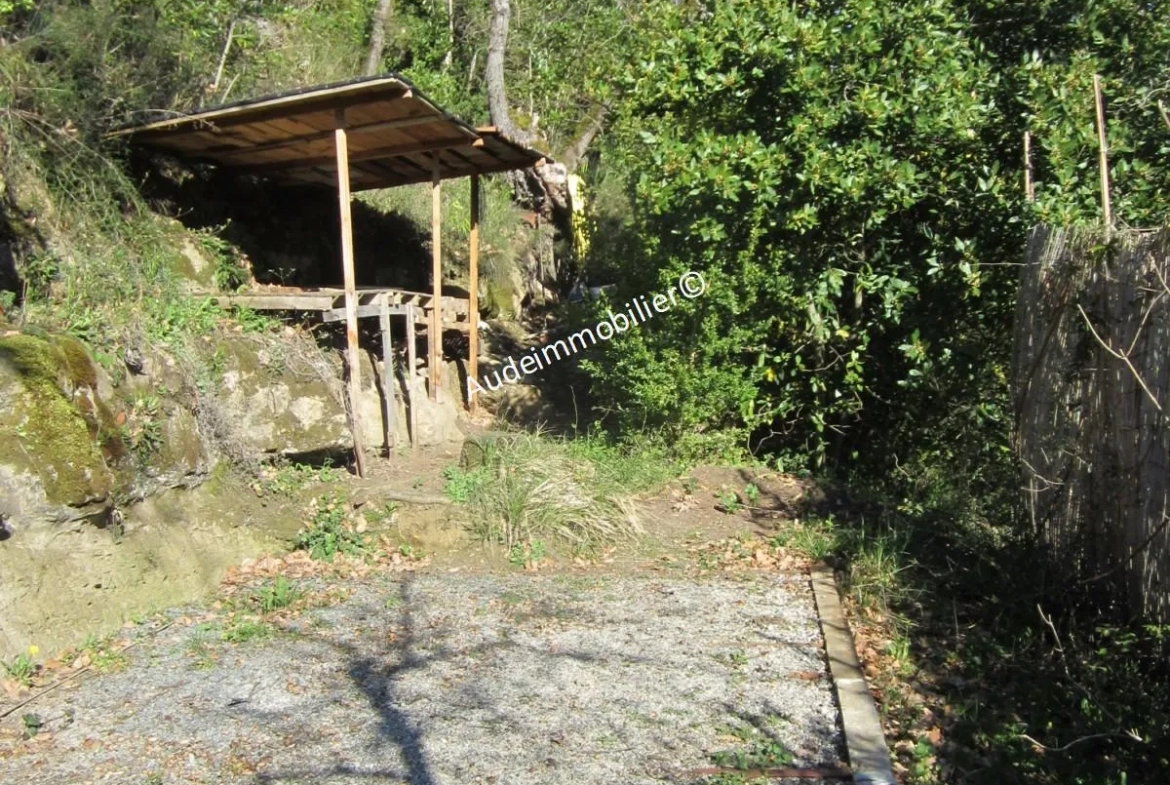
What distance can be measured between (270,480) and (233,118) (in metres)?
2.99

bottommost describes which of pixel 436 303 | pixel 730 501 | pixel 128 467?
pixel 730 501

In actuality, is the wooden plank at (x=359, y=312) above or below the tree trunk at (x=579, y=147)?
below

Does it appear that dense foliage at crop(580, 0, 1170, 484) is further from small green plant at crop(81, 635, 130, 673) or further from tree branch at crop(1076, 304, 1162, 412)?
small green plant at crop(81, 635, 130, 673)

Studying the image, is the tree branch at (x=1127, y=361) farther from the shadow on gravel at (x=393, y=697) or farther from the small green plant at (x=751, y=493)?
the small green plant at (x=751, y=493)

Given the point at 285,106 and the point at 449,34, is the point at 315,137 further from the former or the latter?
the point at 449,34

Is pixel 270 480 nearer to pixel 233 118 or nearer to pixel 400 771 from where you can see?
pixel 233 118

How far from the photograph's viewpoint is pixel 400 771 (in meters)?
3.96

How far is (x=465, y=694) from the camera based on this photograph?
4715 mm

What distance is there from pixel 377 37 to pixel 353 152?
850 cm

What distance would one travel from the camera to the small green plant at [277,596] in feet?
19.6

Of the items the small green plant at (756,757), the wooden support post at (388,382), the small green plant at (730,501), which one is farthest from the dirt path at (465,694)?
the wooden support post at (388,382)

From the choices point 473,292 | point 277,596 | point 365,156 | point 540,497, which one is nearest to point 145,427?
point 277,596

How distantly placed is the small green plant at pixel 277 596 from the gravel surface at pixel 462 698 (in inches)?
12.2

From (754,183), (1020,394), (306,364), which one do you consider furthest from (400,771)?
(754,183)
